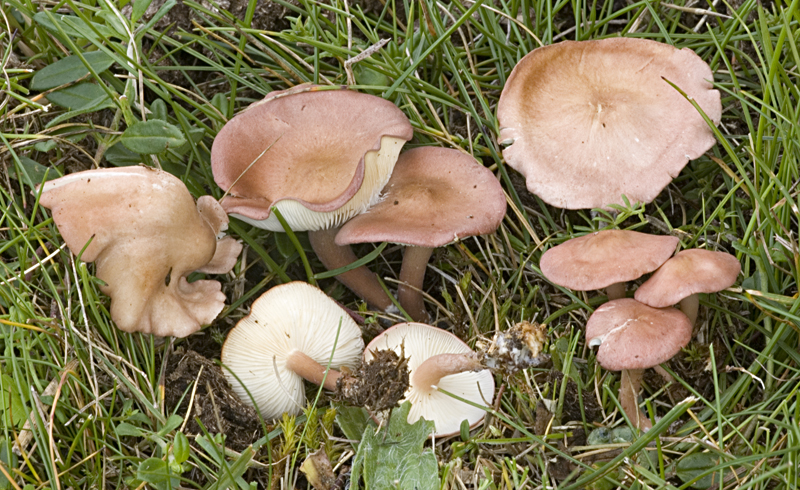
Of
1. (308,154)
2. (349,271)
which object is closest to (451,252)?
(349,271)

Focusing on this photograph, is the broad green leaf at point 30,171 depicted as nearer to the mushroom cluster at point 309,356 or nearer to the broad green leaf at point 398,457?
the mushroom cluster at point 309,356

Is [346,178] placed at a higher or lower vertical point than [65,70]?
lower

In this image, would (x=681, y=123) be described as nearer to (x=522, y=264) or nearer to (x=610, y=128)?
(x=610, y=128)

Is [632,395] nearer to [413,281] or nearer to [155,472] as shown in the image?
[413,281]

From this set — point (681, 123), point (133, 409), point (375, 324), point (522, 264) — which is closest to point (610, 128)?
point (681, 123)

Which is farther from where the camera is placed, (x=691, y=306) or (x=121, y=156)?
(x=121, y=156)

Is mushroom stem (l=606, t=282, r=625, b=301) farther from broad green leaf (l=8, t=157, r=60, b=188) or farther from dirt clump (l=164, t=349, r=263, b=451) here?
broad green leaf (l=8, t=157, r=60, b=188)

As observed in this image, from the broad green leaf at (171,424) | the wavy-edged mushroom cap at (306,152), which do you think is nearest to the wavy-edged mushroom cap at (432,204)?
the wavy-edged mushroom cap at (306,152)
